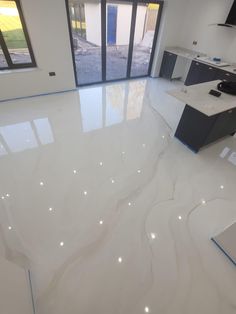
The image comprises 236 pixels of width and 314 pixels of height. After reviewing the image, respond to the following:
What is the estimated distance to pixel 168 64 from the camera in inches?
201

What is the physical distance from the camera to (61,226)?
1.89 meters

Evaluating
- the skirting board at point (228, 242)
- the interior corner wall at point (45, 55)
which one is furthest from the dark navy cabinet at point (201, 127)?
the interior corner wall at point (45, 55)

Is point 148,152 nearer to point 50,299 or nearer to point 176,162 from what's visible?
point 176,162

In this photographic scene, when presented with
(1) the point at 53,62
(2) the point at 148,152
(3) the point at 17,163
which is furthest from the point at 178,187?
(1) the point at 53,62

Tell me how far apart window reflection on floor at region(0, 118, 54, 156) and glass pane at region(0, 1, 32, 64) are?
160 cm

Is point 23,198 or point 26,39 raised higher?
point 26,39

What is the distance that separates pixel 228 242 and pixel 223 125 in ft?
6.17

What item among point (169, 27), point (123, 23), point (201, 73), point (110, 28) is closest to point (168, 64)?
point (169, 27)

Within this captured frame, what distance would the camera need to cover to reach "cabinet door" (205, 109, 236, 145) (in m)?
2.56

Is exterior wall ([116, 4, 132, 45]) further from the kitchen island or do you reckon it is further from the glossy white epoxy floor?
the kitchen island

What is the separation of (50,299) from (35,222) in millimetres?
766

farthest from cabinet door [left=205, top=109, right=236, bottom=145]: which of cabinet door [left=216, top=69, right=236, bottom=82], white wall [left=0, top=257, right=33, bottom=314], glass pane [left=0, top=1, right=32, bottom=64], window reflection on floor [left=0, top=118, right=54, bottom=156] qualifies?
glass pane [left=0, top=1, right=32, bottom=64]

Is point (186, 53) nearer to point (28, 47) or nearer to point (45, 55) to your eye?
point (45, 55)

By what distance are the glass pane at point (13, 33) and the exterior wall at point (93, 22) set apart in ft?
5.41
